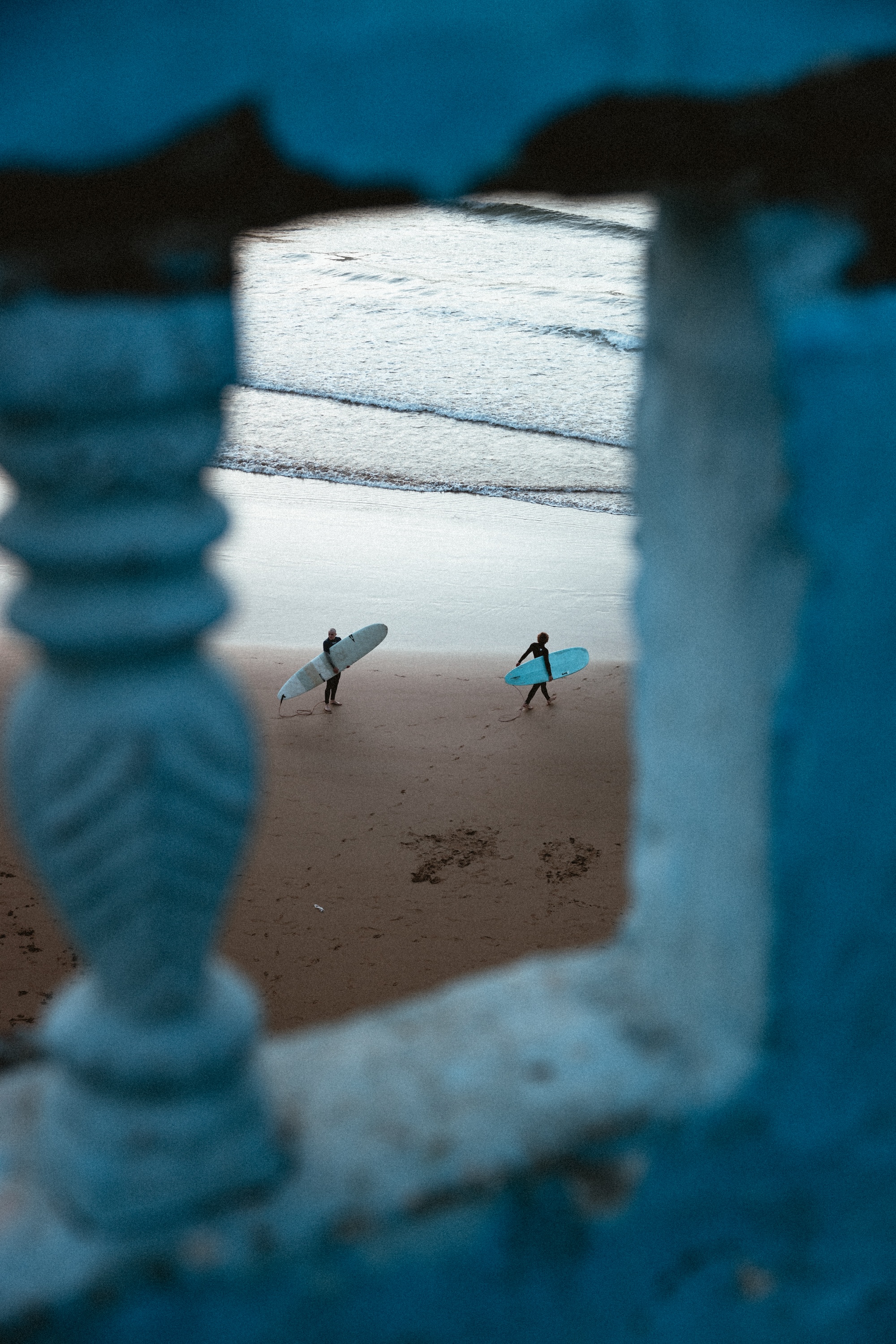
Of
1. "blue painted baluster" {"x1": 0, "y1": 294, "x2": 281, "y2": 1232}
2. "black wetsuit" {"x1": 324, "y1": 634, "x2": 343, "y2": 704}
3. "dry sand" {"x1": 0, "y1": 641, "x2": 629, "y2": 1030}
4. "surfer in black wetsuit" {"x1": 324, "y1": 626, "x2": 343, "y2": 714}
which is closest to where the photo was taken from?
"blue painted baluster" {"x1": 0, "y1": 294, "x2": 281, "y2": 1232}

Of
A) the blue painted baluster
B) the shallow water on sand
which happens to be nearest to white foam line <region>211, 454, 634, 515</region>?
the shallow water on sand

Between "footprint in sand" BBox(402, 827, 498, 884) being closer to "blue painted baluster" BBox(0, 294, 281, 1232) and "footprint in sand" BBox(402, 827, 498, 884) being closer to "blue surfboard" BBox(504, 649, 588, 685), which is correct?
"blue surfboard" BBox(504, 649, 588, 685)

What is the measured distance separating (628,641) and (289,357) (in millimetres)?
9616

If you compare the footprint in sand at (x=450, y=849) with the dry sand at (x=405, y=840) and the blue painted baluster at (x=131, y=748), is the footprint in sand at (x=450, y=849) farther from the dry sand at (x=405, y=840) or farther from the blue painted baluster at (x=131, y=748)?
the blue painted baluster at (x=131, y=748)

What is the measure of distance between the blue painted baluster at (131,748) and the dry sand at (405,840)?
4.04 meters

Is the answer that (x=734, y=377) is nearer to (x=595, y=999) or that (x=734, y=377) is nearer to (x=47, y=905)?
(x=595, y=999)

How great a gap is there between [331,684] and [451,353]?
33.4 ft

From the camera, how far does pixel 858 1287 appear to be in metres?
1.92

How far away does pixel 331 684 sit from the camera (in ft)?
28.0

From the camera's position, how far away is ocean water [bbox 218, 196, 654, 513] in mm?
13320

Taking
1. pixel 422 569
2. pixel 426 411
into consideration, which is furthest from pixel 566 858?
pixel 426 411

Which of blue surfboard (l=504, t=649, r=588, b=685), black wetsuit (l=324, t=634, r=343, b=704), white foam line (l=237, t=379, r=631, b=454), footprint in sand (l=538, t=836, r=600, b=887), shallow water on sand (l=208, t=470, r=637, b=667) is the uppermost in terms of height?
white foam line (l=237, t=379, r=631, b=454)

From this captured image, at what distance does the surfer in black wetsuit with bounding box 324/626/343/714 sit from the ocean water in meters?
3.01

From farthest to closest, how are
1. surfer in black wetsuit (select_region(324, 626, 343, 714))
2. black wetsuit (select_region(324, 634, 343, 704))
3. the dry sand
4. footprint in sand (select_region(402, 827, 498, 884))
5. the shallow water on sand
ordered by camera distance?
the shallow water on sand
black wetsuit (select_region(324, 634, 343, 704))
surfer in black wetsuit (select_region(324, 626, 343, 714))
footprint in sand (select_region(402, 827, 498, 884))
the dry sand
